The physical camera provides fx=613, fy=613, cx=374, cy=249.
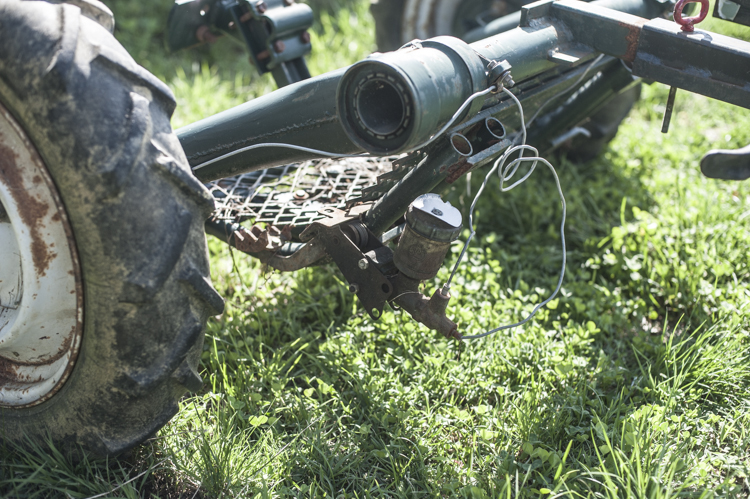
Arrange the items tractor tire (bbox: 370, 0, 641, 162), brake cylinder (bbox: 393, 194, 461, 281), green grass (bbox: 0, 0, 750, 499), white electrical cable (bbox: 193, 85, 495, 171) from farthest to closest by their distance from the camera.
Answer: tractor tire (bbox: 370, 0, 641, 162) → green grass (bbox: 0, 0, 750, 499) → brake cylinder (bbox: 393, 194, 461, 281) → white electrical cable (bbox: 193, 85, 495, 171)

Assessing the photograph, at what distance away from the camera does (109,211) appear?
131 centimetres

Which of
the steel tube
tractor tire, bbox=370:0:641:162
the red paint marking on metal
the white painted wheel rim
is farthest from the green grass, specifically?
the red paint marking on metal

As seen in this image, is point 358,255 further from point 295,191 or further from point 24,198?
point 24,198

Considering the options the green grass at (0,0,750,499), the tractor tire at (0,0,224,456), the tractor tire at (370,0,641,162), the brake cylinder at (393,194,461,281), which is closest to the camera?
the tractor tire at (0,0,224,456)

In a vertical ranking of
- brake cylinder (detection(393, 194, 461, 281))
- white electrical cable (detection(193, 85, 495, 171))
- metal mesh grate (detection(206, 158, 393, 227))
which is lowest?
metal mesh grate (detection(206, 158, 393, 227))

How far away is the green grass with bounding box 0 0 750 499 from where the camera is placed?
171cm

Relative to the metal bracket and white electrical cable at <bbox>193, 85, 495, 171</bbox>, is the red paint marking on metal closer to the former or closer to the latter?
white electrical cable at <bbox>193, 85, 495, 171</bbox>

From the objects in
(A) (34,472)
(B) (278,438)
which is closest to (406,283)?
(B) (278,438)

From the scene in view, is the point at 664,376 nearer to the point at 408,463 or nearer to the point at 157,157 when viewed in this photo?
the point at 408,463

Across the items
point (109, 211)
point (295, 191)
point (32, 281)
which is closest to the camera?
point (109, 211)

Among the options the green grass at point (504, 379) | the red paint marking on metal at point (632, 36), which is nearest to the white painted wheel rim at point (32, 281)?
the green grass at point (504, 379)

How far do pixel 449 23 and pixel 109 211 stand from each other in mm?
2782

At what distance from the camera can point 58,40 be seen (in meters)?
1.26

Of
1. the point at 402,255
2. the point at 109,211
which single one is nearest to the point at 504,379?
the point at 402,255
